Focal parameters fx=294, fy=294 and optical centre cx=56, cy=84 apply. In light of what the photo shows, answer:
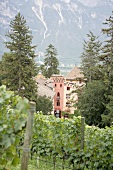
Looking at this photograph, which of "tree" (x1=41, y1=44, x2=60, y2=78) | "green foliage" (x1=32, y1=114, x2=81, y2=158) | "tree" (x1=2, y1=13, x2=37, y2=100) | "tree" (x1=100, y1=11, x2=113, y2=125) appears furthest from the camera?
"tree" (x1=41, y1=44, x2=60, y2=78)

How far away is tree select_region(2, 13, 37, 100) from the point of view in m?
26.1


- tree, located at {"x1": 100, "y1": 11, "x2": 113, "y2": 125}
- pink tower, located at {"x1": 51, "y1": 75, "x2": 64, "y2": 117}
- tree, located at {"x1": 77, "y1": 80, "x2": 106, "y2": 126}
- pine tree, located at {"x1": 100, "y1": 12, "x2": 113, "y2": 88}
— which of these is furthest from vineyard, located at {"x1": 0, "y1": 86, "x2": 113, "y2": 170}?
pink tower, located at {"x1": 51, "y1": 75, "x2": 64, "y2": 117}

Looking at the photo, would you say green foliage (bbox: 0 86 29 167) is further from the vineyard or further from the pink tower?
the pink tower

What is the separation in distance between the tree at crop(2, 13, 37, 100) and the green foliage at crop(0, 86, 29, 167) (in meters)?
22.7

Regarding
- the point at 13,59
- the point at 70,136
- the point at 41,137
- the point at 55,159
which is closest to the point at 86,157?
the point at 70,136

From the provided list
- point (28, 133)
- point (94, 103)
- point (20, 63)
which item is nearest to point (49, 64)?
point (20, 63)

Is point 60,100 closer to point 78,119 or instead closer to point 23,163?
point 78,119

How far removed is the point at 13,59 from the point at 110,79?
Answer: 880cm

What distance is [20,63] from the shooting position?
26.6 metres

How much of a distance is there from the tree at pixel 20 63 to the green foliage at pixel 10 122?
22.7 metres

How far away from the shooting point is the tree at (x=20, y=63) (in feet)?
85.5

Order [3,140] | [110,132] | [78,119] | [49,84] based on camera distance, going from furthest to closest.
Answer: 1. [49,84]
2. [78,119]
3. [110,132]
4. [3,140]

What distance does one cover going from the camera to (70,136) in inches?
306

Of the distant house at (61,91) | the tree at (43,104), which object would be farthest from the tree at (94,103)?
the distant house at (61,91)
